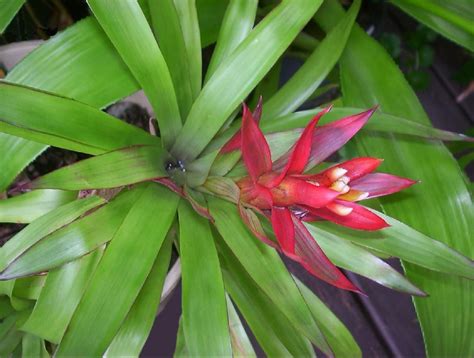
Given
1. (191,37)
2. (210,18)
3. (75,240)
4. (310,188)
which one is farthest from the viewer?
(210,18)

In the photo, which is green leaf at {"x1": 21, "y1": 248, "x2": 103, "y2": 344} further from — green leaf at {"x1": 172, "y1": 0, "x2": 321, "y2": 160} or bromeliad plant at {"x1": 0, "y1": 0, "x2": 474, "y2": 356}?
green leaf at {"x1": 172, "y1": 0, "x2": 321, "y2": 160}

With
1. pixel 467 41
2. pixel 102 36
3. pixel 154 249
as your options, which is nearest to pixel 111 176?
pixel 154 249

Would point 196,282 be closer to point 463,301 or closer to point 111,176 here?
point 111,176

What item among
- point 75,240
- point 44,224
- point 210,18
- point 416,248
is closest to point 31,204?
point 44,224

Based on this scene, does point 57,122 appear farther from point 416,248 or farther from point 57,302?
point 416,248

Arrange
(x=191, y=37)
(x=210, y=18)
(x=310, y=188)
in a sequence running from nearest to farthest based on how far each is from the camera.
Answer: (x=310, y=188) < (x=191, y=37) < (x=210, y=18)

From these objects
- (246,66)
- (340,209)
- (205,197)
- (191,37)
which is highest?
(191,37)

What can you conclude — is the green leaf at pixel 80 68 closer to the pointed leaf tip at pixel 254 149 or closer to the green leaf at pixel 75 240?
the green leaf at pixel 75 240
